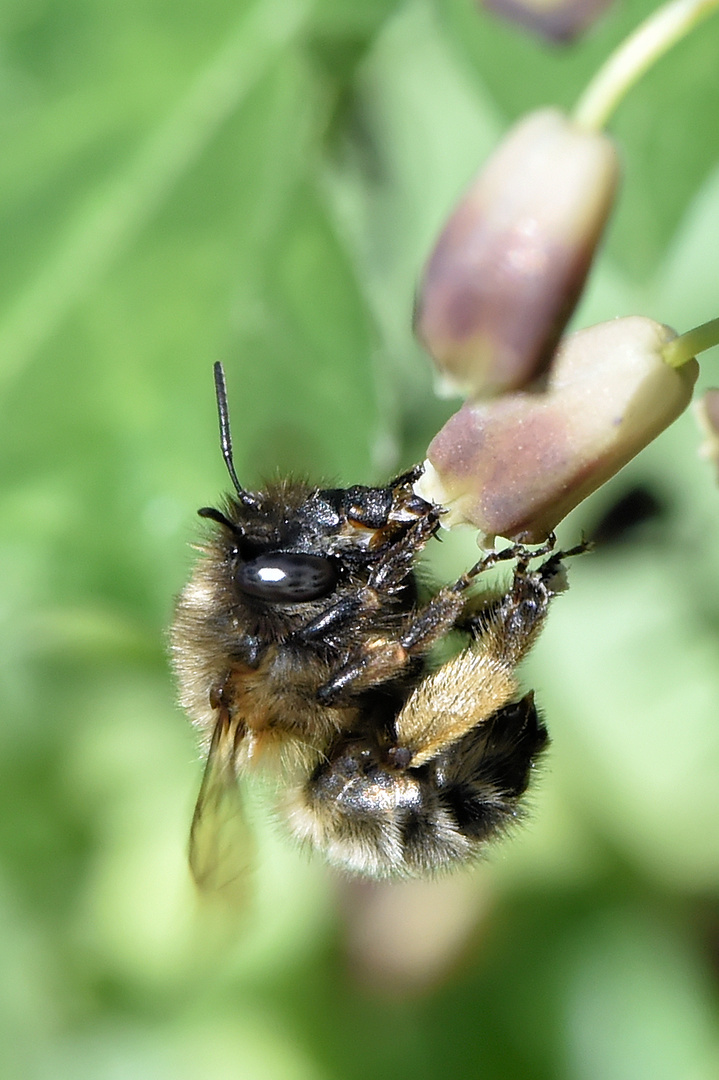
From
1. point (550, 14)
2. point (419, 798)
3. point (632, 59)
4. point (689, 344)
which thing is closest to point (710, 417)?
point (689, 344)

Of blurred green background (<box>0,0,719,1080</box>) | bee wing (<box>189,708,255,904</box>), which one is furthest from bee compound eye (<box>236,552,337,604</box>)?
blurred green background (<box>0,0,719,1080</box>)

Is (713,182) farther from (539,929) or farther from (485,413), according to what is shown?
(539,929)

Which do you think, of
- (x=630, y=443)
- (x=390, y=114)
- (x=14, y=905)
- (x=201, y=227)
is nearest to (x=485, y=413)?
(x=630, y=443)

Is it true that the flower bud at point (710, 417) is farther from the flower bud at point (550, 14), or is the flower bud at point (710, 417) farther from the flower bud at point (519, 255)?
the flower bud at point (550, 14)

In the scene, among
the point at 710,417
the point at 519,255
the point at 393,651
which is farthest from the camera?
the point at 393,651

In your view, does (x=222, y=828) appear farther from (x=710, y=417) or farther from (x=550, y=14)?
(x=550, y=14)

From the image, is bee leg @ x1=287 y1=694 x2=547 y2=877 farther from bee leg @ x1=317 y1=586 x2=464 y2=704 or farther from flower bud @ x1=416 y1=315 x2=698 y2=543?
flower bud @ x1=416 y1=315 x2=698 y2=543

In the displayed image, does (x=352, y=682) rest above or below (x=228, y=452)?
below

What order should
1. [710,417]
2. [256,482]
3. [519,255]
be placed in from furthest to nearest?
[256,482] → [710,417] → [519,255]
